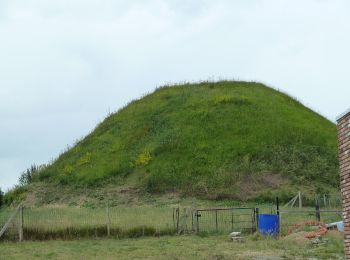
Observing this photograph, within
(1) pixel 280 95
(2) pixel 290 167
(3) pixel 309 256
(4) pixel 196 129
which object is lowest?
(3) pixel 309 256

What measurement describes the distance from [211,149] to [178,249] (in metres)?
22.1

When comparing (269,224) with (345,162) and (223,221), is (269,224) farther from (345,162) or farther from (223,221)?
(345,162)

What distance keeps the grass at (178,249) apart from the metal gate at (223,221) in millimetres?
1597

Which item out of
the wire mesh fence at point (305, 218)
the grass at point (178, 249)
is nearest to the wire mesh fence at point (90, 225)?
the grass at point (178, 249)

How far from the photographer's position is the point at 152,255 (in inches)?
716

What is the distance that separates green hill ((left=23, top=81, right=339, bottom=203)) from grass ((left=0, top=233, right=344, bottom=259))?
45.9 feet

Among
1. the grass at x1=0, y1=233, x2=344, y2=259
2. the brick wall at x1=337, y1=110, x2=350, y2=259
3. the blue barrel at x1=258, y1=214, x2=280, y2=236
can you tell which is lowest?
the grass at x1=0, y1=233, x2=344, y2=259

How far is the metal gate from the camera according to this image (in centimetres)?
2475

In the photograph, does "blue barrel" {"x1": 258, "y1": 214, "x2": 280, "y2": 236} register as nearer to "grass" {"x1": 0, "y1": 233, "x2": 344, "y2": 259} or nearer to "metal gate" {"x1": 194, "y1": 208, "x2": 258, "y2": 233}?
"grass" {"x1": 0, "y1": 233, "x2": 344, "y2": 259}

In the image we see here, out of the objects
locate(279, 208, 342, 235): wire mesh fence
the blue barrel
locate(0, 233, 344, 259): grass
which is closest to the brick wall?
locate(0, 233, 344, 259): grass

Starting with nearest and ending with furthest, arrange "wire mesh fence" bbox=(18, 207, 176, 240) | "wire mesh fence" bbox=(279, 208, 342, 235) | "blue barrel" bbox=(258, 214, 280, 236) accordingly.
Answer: "blue barrel" bbox=(258, 214, 280, 236)
"wire mesh fence" bbox=(279, 208, 342, 235)
"wire mesh fence" bbox=(18, 207, 176, 240)

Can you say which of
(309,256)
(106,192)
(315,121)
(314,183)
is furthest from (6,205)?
(309,256)

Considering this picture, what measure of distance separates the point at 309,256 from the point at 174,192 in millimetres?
20348

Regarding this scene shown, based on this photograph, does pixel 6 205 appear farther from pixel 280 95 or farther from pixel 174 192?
pixel 280 95
